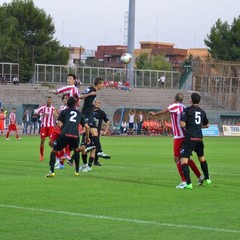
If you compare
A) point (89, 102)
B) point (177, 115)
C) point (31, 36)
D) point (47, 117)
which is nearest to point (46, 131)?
point (47, 117)

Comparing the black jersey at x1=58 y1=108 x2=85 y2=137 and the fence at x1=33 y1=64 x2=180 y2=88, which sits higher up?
the black jersey at x1=58 y1=108 x2=85 y2=137

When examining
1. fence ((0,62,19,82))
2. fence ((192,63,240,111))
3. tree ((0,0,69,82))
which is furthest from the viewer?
tree ((0,0,69,82))

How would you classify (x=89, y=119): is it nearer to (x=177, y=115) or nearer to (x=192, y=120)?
(x=177, y=115)

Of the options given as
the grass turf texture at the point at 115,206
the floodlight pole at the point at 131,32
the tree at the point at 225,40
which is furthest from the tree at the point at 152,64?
the grass turf texture at the point at 115,206

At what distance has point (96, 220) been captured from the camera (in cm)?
1168

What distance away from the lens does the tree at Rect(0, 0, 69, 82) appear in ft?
331

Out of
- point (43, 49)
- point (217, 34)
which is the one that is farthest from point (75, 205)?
point (217, 34)

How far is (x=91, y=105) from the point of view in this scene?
21453 millimetres

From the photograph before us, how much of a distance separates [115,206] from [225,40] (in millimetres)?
100549

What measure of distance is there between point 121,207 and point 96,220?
4.89ft

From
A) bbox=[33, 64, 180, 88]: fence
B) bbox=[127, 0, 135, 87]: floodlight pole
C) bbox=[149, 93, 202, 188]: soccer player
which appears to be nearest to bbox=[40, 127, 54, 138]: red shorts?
bbox=[149, 93, 202, 188]: soccer player

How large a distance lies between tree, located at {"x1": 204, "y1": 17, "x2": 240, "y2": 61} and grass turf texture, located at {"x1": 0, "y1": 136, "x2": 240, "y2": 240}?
91.0 metres

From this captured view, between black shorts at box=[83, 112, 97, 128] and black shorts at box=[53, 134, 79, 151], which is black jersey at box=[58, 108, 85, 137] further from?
black shorts at box=[83, 112, 97, 128]

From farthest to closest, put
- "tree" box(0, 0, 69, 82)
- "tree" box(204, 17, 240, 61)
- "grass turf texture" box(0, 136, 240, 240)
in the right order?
"tree" box(204, 17, 240, 61) → "tree" box(0, 0, 69, 82) → "grass turf texture" box(0, 136, 240, 240)
